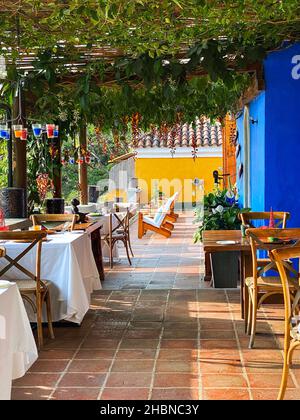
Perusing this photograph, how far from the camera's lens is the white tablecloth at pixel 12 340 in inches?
121

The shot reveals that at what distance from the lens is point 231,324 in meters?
5.43

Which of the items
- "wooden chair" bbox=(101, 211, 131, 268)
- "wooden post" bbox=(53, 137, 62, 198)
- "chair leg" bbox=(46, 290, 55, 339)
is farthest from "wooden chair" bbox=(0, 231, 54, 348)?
"wooden post" bbox=(53, 137, 62, 198)

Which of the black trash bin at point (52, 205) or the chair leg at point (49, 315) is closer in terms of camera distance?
the chair leg at point (49, 315)

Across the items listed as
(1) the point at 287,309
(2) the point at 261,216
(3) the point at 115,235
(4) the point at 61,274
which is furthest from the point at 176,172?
(1) the point at 287,309

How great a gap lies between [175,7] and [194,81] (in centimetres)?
177

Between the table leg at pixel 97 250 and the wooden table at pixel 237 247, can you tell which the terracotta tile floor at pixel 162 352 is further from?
the table leg at pixel 97 250

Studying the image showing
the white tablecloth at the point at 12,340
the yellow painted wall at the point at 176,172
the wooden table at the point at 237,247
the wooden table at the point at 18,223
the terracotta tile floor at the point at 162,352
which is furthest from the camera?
the yellow painted wall at the point at 176,172

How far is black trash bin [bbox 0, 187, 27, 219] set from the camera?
23.4 feet

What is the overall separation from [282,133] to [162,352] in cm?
288

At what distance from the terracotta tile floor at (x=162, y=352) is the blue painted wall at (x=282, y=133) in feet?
3.66

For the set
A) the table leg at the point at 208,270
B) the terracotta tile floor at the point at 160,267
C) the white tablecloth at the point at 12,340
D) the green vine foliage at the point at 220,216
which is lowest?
the terracotta tile floor at the point at 160,267

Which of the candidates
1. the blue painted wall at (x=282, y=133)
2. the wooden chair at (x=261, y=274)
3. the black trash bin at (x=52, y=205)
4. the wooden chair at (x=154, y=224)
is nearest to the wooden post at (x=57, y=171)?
the black trash bin at (x=52, y=205)
